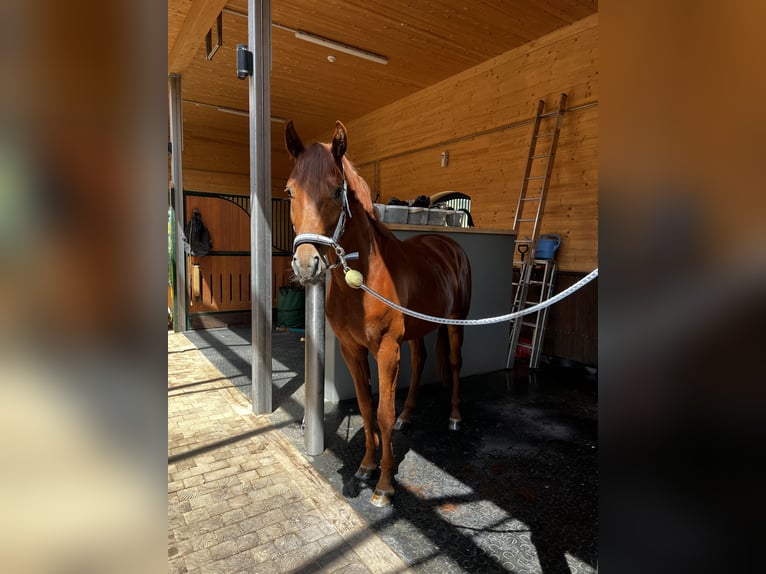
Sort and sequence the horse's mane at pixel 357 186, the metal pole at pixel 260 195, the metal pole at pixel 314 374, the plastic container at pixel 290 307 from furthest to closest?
1. the plastic container at pixel 290 307
2. the metal pole at pixel 260 195
3. the metal pole at pixel 314 374
4. the horse's mane at pixel 357 186

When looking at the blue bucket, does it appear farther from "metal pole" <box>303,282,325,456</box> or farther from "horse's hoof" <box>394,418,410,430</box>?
"metal pole" <box>303,282,325,456</box>

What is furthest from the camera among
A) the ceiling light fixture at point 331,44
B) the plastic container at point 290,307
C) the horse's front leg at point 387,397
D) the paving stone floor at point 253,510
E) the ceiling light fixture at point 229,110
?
the ceiling light fixture at point 229,110

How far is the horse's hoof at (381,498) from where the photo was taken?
7.20 feet

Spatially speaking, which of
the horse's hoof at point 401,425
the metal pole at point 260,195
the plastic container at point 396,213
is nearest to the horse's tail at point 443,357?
the horse's hoof at point 401,425

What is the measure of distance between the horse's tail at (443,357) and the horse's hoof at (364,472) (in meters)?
1.37

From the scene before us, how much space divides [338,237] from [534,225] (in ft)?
13.5

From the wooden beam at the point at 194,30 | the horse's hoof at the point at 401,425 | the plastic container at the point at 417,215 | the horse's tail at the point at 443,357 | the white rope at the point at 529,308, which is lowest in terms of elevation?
the horse's hoof at the point at 401,425

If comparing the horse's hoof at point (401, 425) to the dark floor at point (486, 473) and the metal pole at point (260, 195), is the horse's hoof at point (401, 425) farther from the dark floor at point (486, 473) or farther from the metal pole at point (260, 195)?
the metal pole at point (260, 195)

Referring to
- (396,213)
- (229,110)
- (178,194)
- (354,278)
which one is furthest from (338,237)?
(229,110)

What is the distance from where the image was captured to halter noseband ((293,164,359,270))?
1848 mm
